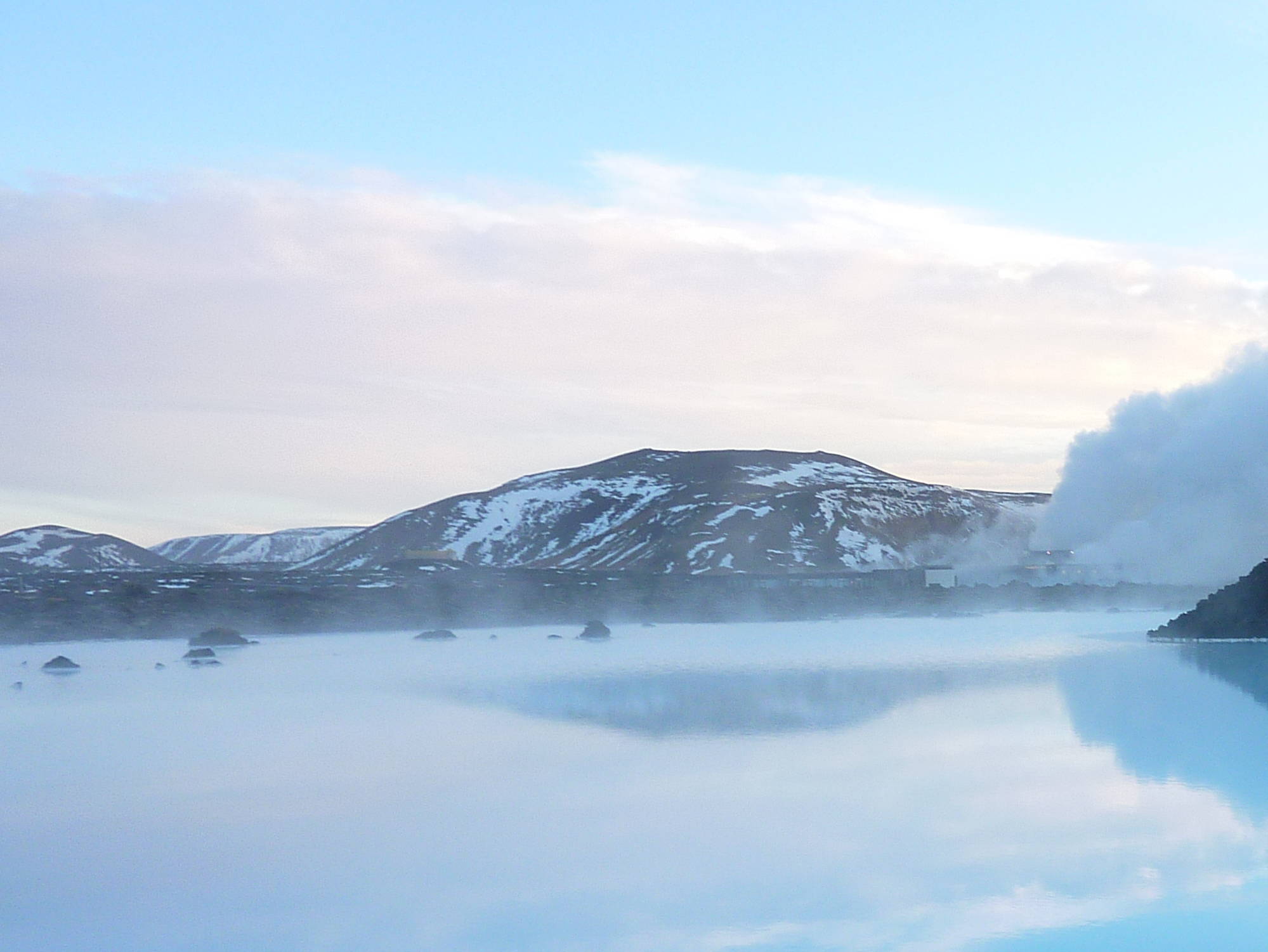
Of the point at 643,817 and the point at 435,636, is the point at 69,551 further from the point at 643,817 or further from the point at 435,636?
the point at 643,817

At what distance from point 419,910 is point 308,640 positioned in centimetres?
2904

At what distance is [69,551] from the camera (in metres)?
115

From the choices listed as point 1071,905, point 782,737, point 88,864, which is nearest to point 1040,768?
point 782,737

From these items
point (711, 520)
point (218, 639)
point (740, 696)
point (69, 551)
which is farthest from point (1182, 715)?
point (69, 551)

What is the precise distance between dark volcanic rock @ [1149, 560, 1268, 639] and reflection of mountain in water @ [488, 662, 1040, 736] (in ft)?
29.9

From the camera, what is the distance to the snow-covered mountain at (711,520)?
92.8 meters

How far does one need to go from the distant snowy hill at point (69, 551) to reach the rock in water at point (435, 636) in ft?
249

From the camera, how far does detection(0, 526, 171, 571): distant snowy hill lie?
109938 mm

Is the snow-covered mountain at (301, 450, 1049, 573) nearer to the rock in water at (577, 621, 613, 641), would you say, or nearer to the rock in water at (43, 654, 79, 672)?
the rock in water at (577, 621, 613, 641)

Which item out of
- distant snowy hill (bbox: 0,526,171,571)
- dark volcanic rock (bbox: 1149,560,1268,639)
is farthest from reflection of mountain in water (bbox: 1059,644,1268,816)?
distant snowy hill (bbox: 0,526,171,571)

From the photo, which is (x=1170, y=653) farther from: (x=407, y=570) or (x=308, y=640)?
(x=407, y=570)

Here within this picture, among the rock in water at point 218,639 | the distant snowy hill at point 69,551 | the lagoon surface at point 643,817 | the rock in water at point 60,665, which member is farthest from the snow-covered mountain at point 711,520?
the lagoon surface at point 643,817

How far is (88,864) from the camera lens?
8195 mm

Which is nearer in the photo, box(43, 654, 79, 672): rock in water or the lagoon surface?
the lagoon surface
